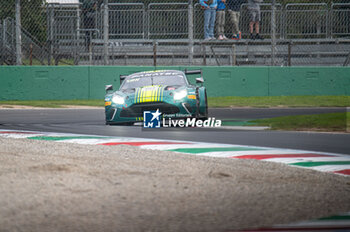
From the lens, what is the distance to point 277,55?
20.2 m

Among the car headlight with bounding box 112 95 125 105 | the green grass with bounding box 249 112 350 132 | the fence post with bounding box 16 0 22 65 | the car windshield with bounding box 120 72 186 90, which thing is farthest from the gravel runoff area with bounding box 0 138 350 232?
the fence post with bounding box 16 0 22 65

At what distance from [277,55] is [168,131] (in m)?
9.74

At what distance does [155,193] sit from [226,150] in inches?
137

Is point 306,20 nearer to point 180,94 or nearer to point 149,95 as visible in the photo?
point 180,94

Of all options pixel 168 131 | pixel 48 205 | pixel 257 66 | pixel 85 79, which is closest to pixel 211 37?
pixel 257 66

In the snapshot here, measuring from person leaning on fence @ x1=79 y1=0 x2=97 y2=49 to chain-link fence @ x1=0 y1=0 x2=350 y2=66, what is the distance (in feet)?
0.11

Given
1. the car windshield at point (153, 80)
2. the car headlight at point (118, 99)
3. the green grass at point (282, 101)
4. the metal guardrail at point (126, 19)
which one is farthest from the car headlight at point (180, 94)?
the metal guardrail at point (126, 19)

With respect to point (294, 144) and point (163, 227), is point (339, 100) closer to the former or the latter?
point (294, 144)

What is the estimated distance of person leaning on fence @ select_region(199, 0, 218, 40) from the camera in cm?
1972

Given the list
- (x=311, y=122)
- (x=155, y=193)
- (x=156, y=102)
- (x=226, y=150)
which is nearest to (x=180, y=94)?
(x=156, y=102)

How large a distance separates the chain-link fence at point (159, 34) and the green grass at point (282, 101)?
156cm

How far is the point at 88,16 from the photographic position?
19672 millimetres

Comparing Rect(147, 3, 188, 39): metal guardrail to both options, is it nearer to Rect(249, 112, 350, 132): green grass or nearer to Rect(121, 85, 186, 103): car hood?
Rect(249, 112, 350, 132): green grass

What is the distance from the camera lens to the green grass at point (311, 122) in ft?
38.7
